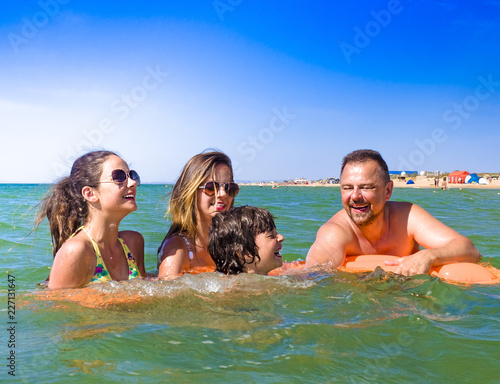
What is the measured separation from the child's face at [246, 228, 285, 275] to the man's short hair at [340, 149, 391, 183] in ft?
5.08

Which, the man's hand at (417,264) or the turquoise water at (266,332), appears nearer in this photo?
the turquoise water at (266,332)

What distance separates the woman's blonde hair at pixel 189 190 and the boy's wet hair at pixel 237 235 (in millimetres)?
698

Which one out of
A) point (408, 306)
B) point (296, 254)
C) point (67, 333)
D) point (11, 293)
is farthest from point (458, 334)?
point (296, 254)

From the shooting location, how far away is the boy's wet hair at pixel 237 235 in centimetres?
358

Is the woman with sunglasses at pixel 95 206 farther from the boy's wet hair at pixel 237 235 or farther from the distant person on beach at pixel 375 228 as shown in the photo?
the distant person on beach at pixel 375 228

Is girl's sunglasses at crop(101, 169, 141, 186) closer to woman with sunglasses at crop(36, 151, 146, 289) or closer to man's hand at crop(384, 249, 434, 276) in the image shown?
woman with sunglasses at crop(36, 151, 146, 289)

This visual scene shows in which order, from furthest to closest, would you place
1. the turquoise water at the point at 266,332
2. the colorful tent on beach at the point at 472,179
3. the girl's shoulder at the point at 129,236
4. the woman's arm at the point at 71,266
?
the colorful tent on beach at the point at 472,179
the girl's shoulder at the point at 129,236
the woman's arm at the point at 71,266
the turquoise water at the point at 266,332

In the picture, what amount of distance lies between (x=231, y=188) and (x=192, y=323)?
1683 millimetres

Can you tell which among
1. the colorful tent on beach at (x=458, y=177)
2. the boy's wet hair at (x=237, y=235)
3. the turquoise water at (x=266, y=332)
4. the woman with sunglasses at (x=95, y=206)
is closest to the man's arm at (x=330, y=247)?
the turquoise water at (x=266, y=332)

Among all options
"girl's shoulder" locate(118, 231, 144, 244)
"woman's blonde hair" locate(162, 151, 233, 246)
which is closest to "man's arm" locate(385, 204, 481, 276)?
"woman's blonde hair" locate(162, 151, 233, 246)

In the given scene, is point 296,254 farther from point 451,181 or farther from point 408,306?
point 451,181

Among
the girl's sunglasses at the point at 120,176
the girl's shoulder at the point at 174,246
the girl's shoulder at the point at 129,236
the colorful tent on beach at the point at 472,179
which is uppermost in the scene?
the colorful tent on beach at the point at 472,179

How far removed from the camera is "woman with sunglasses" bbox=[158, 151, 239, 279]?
169 inches

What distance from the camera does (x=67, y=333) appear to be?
2.80 m
